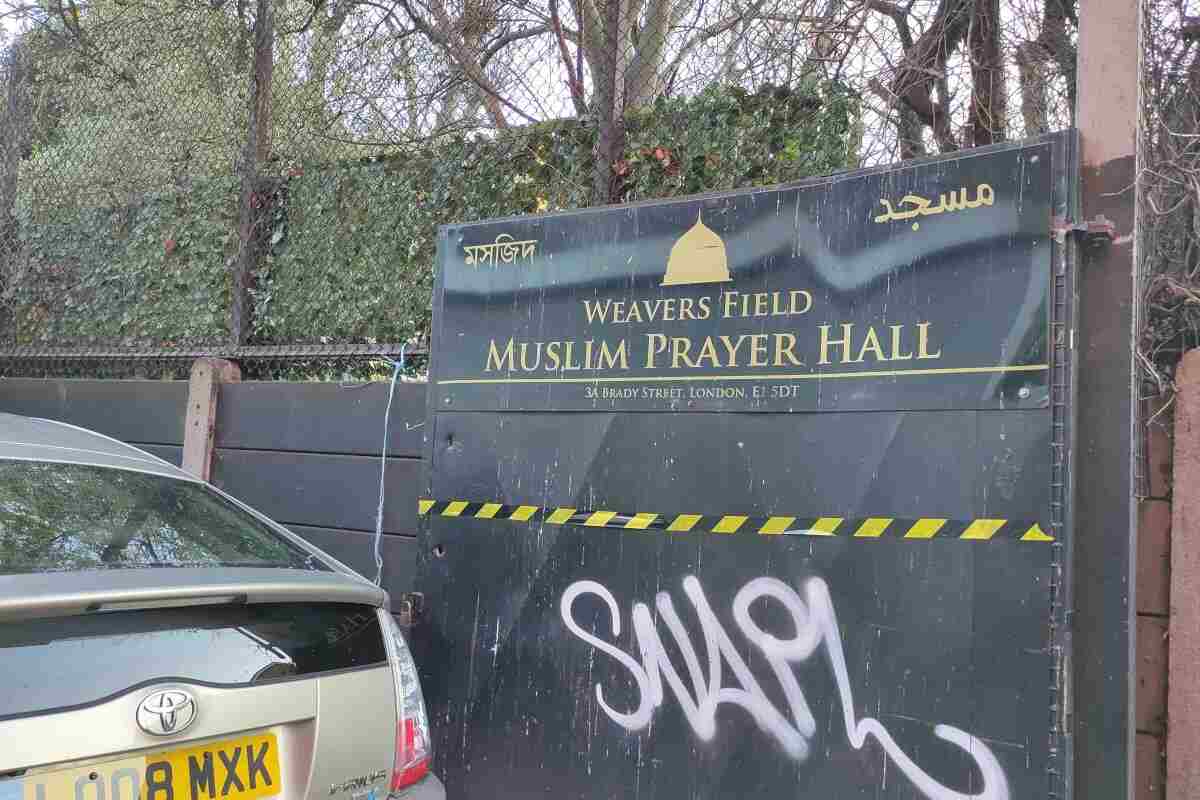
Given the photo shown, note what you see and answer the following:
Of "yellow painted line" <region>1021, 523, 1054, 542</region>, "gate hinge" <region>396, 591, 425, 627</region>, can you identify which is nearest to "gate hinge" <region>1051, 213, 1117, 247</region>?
"yellow painted line" <region>1021, 523, 1054, 542</region>

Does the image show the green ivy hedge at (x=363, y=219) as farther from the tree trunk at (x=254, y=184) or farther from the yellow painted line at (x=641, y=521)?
the yellow painted line at (x=641, y=521)

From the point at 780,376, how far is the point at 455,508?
1545 millimetres

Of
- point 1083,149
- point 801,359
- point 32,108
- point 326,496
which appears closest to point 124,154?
point 32,108

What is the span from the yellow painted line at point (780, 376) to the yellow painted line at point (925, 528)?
1.54 ft

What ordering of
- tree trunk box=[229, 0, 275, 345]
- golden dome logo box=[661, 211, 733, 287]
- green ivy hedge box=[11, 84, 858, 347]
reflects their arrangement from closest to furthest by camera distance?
golden dome logo box=[661, 211, 733, 287] < green ivy hedge box=[11, 84, 858, 347] < tree trunk box=[229, 0, 275, 345]

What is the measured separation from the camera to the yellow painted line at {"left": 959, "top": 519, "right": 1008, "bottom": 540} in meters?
3.09

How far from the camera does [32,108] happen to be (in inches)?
314

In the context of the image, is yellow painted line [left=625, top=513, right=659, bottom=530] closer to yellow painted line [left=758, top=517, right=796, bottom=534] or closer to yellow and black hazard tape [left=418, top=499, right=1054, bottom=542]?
yellow and black hazard tape [left=418, top=499, right=1054, bottom=542]

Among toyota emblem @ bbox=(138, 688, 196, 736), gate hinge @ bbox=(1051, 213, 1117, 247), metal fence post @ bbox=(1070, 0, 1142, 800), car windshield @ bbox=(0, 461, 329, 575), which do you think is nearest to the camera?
toyota emblem @ bbox=(138, 688, 196, 736)

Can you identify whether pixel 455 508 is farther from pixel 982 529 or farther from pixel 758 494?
pixel 982 529

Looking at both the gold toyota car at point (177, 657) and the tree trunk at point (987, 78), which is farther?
the tree trunk at point (987, 78)

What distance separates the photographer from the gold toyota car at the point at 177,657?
6.93ft

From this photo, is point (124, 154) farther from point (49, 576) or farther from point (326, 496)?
point (49, 576)

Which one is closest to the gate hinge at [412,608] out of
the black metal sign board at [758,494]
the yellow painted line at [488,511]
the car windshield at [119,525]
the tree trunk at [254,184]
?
the black metal sign board at [758,494]
